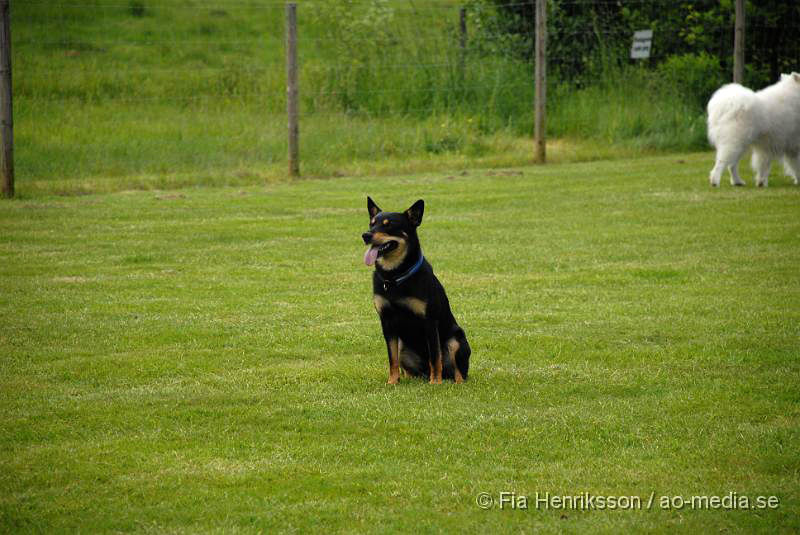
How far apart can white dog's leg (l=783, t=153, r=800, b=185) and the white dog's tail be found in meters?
0.92

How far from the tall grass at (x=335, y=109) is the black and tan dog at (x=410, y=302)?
32.9 ft

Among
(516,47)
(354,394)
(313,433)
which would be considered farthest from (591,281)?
(516,47)

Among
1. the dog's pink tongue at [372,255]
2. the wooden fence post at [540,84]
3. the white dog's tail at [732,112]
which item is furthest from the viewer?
the wooden fence post at [540,84]

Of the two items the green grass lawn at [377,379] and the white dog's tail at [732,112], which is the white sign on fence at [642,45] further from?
the green grass lawn at [377,379]

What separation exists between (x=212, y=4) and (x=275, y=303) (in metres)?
23.0

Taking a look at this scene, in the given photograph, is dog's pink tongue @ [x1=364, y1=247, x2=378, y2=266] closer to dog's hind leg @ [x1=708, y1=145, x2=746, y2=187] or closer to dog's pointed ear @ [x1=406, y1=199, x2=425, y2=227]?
dog's pointed ear @ [x1=406, y1=199, x2=425, y2=227]

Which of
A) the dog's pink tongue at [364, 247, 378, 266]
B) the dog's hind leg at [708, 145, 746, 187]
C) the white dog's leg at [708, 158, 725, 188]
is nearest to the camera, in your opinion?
the dog's pink tongue at [364, 247, 378, 266]

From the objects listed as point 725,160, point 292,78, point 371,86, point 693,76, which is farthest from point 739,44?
point 292,78

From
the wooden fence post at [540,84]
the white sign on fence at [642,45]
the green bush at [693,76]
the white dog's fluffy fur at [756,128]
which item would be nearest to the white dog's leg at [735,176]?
the white dog's fluffy fur at [756,128]

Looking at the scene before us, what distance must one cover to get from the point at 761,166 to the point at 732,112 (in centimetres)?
101

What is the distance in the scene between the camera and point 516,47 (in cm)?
2125

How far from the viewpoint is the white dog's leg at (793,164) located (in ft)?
51.8

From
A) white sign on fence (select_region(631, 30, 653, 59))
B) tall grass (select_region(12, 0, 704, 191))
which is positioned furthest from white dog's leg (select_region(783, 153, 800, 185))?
white sign on fence (select_region(631, 30, 653, 59))

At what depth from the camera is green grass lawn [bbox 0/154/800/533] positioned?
4.57 m
